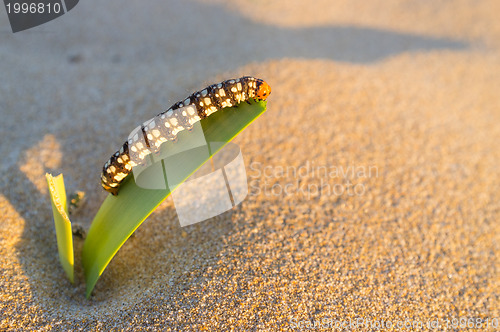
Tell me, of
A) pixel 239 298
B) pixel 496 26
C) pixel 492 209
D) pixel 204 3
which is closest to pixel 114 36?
pixel 204 3

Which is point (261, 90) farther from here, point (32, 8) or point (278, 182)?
point (32, 8)

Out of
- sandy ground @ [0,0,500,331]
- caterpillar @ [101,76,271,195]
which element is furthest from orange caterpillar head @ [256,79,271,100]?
sandy ground @ [0,0,500,331]

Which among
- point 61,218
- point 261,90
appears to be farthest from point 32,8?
point 261,90

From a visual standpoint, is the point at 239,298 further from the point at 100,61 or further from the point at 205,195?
the point at 100,61

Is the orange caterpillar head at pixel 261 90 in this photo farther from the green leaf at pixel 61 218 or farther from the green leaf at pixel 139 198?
the green leaf at pixel 61 218

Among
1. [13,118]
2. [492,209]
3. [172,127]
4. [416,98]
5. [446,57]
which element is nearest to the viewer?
[172,127]

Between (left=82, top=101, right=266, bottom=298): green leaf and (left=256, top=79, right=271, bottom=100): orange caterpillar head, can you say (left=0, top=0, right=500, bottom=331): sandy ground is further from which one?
(left=256, top=79, right=271, bottom=100): orange caterpillar head

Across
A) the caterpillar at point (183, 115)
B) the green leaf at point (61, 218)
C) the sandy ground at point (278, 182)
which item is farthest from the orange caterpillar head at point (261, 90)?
the green leaf at point (61, 218)
